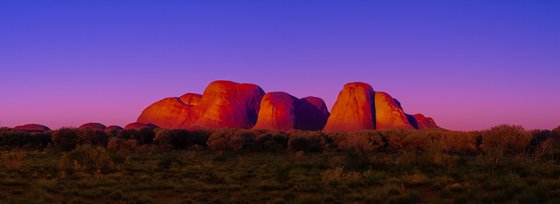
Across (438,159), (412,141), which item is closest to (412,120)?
(412,141)

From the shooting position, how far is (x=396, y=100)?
248 feet

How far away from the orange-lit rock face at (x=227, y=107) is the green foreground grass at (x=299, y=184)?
5593cm

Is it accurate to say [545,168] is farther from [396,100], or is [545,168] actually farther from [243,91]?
[243,91]

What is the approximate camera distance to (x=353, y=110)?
71875 millimetres

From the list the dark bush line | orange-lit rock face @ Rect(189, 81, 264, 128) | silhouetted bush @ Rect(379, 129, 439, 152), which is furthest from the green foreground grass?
orange-lit rock face @ Rect(189, 81, 264, 128)

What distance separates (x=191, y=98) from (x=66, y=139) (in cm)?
5370

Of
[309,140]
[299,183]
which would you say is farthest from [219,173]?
[309,140]

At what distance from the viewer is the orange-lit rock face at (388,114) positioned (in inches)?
2699

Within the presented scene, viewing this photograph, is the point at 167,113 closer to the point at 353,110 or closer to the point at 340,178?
the point at 353,110

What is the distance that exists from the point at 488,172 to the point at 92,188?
11.6 meters

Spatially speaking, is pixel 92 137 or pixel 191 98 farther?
pixel 191 98

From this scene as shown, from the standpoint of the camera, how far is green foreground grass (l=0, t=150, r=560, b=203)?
37.5ft

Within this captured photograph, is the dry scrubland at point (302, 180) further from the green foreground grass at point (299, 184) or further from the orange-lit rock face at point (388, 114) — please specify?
the orange-lit rock face at point (388, 114)

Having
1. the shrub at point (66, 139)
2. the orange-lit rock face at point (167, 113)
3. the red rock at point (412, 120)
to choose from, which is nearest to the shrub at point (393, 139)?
the shrub at point (66, 139)
